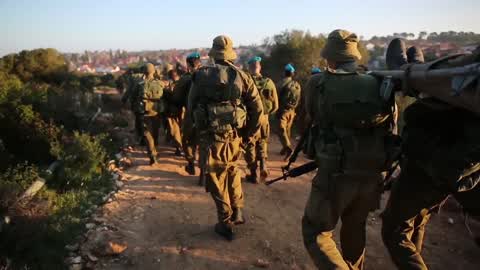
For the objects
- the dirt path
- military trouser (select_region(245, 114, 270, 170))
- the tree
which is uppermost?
the tree

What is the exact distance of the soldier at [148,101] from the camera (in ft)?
23.5

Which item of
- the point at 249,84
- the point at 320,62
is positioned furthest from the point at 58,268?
the point at 320,62

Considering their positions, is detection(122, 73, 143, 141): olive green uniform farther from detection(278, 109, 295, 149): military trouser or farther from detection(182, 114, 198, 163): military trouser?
detection(278, 109, 295, 149): military trouser

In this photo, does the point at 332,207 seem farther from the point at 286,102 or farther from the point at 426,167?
the point at 286,102

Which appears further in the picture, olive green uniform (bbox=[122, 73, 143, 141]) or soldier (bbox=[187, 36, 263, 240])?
olive green uniform (bbox=[122, 73, 143, 141])

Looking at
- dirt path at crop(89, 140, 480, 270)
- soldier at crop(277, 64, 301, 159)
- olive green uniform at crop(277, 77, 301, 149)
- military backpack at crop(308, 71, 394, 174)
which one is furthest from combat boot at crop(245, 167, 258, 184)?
military backpack at crop(308, 71, 394, 174)

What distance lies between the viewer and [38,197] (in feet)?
18.7

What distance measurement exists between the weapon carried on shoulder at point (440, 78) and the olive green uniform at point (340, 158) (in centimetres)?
18

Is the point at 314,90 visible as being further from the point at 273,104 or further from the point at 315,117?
the point at 273,104

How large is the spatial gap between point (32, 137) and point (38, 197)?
3.74 meters

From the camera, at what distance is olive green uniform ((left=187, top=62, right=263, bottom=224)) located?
397 cm

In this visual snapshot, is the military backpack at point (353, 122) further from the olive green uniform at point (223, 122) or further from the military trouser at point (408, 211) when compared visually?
the olive green uniform at point (223, 122)

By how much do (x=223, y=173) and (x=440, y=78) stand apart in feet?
8.43

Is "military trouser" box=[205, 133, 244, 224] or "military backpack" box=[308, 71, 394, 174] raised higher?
"military backpack" box=[308, 71, 394, 174]
